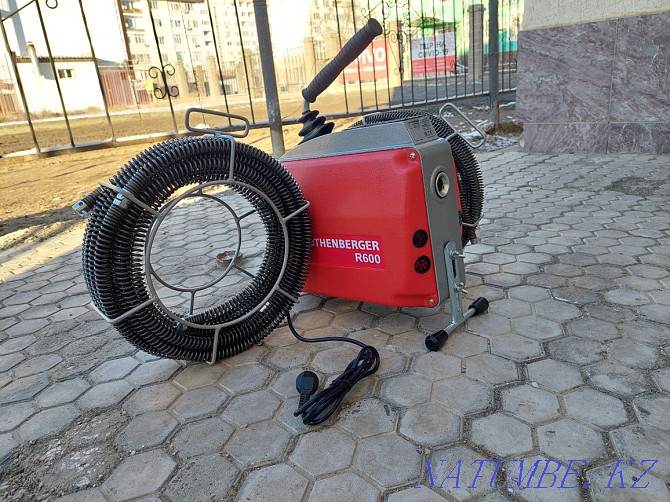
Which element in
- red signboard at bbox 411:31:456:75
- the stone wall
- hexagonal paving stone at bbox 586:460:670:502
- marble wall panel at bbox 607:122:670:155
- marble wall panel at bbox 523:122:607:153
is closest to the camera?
hexagonal paving stone at bbox 586:460:670:502

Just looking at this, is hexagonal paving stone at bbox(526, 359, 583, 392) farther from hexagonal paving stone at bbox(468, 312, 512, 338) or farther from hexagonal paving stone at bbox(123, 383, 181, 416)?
hexagonal paving stone at bbox(123, 383, 181, 416)

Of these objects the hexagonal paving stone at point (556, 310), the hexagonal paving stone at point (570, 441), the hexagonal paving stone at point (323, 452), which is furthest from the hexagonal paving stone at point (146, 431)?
the hexagonal paving stone at point (556, 310)

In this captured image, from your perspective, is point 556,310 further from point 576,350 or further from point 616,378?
point 616,378

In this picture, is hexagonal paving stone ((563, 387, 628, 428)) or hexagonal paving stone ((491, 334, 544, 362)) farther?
hexagonal paving stone ((491, 334, 544, 362))

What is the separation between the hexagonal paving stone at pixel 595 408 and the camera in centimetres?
136

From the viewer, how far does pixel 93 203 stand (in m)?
1.63

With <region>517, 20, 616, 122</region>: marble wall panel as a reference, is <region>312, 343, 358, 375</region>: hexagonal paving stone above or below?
below

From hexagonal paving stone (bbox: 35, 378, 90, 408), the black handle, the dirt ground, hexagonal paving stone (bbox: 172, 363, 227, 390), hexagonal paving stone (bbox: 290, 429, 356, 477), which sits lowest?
hexagonal paving stone (bbox: 290, 429, 356, 477)

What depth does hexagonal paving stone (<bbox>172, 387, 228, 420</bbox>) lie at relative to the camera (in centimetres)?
157

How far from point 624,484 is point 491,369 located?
0.54m

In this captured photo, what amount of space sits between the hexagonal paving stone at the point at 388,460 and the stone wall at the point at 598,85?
4.55 m

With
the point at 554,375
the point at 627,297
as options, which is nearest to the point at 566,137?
the point at 627,297

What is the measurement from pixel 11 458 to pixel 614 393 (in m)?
1.90

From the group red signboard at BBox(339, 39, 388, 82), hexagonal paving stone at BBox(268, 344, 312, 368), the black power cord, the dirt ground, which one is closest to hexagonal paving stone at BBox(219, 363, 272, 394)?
hexagonal paving stone at BBox(268, 344, 312, 368)
